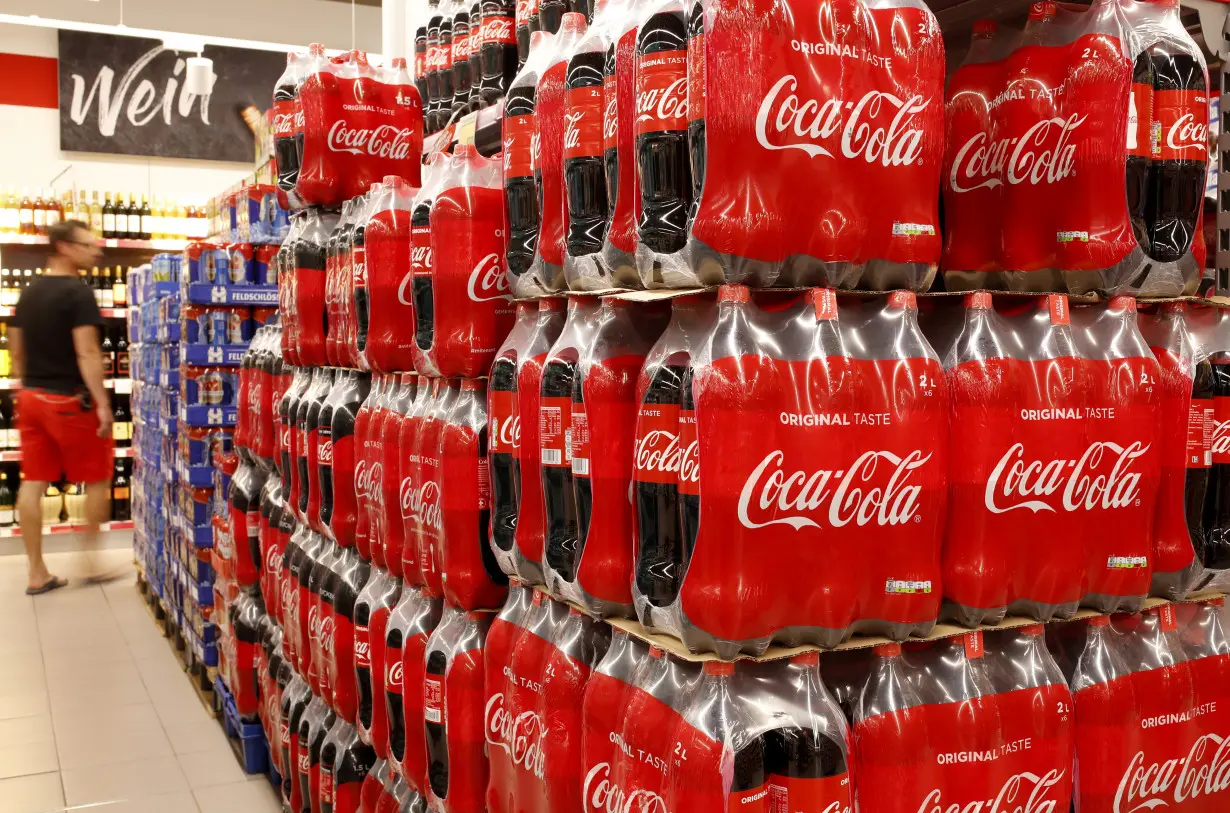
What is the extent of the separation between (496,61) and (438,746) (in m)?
1.79

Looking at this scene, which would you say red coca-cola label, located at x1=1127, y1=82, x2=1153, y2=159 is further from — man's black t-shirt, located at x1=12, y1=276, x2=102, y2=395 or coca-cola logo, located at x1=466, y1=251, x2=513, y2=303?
man's black t-shirt, located at x1=12, y1=276, x2=102, y2=395

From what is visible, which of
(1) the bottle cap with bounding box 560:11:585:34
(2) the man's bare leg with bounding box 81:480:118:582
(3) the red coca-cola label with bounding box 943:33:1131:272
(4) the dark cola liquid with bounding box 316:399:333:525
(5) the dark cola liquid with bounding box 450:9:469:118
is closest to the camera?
(3) the red coca-cola label with bounding box 943:33:1131:272

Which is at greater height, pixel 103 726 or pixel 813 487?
pixel 813 487

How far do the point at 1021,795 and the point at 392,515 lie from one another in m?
1.58

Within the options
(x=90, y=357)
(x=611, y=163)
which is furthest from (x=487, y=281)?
(x=90, y=357)

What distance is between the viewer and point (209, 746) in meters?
4.46

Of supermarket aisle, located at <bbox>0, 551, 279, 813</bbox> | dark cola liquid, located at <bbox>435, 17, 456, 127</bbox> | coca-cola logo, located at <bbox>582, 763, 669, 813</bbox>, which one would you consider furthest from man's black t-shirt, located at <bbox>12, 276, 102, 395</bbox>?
coca-cola logo, located at <bbox>582, 763, 669, 813</bbox>

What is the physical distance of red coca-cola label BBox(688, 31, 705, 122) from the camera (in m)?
1.59

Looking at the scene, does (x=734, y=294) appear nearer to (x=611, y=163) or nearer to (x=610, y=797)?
(x=611, y=163)

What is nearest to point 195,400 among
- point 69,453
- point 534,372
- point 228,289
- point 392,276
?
point 228,289

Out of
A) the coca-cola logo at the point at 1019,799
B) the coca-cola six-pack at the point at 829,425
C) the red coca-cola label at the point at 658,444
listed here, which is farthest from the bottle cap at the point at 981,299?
the coca-cola logo at the point at 1019,799

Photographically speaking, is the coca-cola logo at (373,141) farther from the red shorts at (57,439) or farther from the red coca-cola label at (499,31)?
the red shorts at (57,439)

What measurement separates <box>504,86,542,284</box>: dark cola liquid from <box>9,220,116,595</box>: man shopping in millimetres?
Result: 4750

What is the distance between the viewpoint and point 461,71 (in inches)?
129
